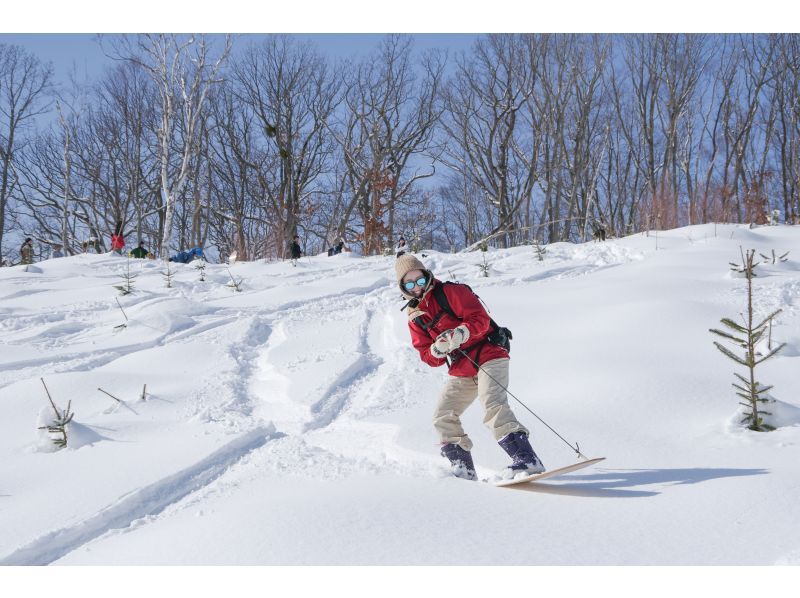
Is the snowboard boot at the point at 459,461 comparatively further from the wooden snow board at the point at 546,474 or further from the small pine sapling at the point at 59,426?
the small pine sapling at the point at 59,426

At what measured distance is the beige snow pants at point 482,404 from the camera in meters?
3.46

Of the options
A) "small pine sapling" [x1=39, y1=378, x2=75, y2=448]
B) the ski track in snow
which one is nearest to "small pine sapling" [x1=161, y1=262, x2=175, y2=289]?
the ski track in snow

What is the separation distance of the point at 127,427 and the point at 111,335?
350 centimetres

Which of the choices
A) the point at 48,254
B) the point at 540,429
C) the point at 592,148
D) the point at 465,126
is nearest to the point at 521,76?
the point at 465,126

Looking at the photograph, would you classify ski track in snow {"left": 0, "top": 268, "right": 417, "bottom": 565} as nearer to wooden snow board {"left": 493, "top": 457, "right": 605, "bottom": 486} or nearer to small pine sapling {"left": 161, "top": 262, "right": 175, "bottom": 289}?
wooden snow board {"left": 493, "top": 457, "right": 605, "bottom": 486}

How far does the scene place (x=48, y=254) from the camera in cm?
3534

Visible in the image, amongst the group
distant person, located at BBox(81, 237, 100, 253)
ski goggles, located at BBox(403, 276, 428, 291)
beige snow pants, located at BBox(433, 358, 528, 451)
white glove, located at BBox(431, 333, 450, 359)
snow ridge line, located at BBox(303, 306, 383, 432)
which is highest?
distant person, located at BBox(81, 237, 100, 253)

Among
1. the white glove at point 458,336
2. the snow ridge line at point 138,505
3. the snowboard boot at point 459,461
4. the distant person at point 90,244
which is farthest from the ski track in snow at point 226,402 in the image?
the distant person at point 90,244

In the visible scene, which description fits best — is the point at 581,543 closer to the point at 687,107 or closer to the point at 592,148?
the point at 687,107

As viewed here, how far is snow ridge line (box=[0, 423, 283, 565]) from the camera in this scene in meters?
2.72

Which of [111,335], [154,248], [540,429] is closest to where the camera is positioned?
[540,429]

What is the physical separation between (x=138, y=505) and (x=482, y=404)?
1.98m

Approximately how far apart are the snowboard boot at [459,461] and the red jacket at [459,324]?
45 cm

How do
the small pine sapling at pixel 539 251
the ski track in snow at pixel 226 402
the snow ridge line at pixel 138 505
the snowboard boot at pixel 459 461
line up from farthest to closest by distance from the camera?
the small pine sapling at pixel 539 251
the snowboard boot at pixel 459 461
the ski track in snow at pixel 226 402
the snow ridge line at pixel 138 505
